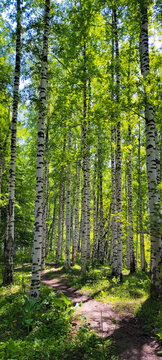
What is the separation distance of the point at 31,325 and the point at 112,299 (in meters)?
3.54

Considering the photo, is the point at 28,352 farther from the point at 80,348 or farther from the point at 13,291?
the point at 13,291

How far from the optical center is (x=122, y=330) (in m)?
5.54

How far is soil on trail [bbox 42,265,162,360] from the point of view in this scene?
450 centimetres

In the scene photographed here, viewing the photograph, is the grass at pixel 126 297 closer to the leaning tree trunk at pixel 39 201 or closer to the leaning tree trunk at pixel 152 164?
the leaning tree trunk at pixel 152 164

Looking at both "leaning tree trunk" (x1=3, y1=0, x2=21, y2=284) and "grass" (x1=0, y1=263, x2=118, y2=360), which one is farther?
"leaning tree trunk" (x1=3, y1=0, x2=21, y2=284)

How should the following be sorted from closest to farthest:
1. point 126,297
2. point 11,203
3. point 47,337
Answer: point 47,337 < point 126,297 < point 11,203

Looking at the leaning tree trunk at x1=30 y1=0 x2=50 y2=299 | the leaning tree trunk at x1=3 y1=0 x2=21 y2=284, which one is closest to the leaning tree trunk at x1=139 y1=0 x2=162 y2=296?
the leaning tree trunk at x1=30 y1=0 x2=50 y2=299

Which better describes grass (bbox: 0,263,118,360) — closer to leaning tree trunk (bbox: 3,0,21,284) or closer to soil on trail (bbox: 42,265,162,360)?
soil on trail (bbox: 42,265,162,360)

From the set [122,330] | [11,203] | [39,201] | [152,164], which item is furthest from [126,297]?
[11,203]

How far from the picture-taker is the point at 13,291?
8.17m

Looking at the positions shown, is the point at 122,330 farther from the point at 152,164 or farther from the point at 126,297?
the point at 152,164

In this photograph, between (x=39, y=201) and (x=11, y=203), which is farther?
(x=11, y=203)

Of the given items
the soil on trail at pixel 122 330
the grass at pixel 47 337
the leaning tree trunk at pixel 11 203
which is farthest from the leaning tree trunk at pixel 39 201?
the leaning tree trunk at pixel 11 203

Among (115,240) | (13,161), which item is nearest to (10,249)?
(13,161)
